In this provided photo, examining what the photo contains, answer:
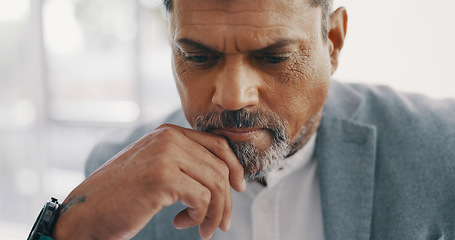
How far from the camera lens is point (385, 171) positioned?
131cm

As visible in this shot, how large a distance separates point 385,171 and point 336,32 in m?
0.52

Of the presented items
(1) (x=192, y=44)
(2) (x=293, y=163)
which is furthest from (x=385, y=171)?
(1) (x=192, y=44)

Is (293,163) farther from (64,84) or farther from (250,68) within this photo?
(64,84)

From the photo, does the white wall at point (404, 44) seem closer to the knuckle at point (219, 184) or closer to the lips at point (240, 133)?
the lips at point (240, 133)

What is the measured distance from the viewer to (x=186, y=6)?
1062mm

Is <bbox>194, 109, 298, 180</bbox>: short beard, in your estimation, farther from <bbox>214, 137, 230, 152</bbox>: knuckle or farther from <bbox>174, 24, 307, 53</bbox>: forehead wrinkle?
<bbox>174, 24, 307, 53</bbox>: forehead wrinkle

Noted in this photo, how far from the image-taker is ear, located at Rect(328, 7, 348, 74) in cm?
126

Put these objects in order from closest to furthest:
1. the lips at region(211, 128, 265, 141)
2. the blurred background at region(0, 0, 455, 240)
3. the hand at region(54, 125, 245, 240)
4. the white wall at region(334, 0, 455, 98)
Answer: the hand at region(54, 125, 245, 240) → the lips at region(211, 128, 265, 141) → the white wall at region(334, 0, 455, 98) → the blurred background at region(0, 0, 455, 240)

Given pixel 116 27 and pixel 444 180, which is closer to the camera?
pixel 444 180

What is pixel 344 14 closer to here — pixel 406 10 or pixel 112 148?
pixel 112 148

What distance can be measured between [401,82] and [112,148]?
96.6 inches

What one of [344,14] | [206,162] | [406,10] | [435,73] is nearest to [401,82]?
[435,73]

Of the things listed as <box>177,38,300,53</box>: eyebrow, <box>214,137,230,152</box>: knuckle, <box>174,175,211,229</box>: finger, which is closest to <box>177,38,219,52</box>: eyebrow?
<box>177,38,300,53</box>: eyebrow

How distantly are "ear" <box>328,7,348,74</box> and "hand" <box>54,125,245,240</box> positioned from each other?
1.79 feet
